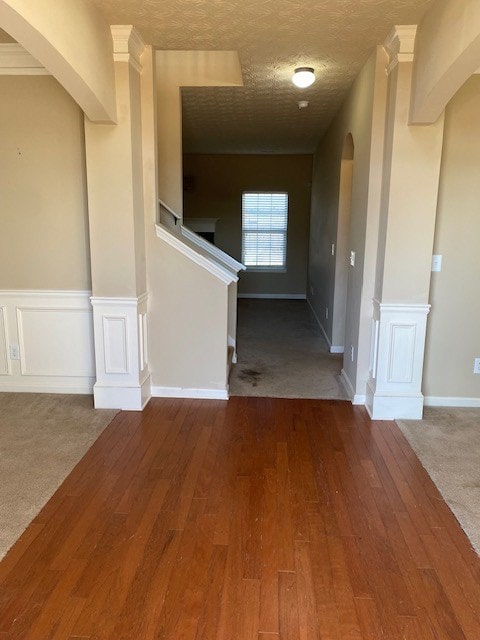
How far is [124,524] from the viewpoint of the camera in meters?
2.20

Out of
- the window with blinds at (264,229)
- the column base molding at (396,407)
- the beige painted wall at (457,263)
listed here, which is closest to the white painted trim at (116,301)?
the column base molding at (396,407)

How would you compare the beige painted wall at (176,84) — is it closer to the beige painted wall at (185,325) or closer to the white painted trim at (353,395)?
the beige painted wall at (185,325)

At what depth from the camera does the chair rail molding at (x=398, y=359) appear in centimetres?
329

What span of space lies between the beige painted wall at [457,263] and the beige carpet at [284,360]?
32.1 inches

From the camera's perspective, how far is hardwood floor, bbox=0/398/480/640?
167 cm

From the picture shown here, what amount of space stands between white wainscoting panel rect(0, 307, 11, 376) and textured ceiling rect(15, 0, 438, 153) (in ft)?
7.51

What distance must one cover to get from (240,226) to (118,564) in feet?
24.1

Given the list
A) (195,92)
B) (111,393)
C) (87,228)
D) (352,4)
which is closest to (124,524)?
(111,393)

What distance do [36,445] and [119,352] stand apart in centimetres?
86

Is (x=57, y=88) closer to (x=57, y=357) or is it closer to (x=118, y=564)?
(x=57, y=357)

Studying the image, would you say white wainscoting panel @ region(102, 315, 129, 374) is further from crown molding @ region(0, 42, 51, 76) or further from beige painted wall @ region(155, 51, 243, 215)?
crown molding @ region(0, 42, 51, 76)

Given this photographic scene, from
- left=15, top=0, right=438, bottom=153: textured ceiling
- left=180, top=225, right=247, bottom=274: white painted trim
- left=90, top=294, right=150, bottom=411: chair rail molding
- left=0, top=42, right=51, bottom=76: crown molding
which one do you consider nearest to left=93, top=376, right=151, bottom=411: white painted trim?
left=90, top=294, right=150, bottom=411: chair rail molding

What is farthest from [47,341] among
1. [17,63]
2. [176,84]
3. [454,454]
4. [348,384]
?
[454,454]

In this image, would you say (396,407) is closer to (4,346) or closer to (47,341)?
(47,341)
